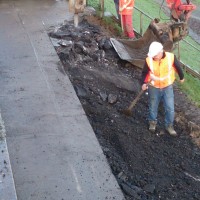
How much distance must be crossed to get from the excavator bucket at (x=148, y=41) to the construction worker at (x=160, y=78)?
1788 mm

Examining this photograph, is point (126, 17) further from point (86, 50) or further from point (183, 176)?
point (183, 176)

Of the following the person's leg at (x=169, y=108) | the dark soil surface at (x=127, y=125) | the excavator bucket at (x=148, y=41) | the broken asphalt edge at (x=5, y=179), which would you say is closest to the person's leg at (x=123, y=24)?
the dark soil surface at (x=127, y=125)

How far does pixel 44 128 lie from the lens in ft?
21.8

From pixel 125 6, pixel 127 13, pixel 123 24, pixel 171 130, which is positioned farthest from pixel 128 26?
pixel 171 130

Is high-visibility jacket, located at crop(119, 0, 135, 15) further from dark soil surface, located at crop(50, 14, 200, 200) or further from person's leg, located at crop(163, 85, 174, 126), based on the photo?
person's leg, located at crop(163, 85, 174, 126)

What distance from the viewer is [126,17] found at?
9852 mm

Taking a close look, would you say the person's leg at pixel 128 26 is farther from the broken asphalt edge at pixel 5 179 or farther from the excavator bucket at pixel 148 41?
the broken asphalt edge at pixel 5 179

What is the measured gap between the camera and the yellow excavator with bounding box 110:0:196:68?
8.95 meters

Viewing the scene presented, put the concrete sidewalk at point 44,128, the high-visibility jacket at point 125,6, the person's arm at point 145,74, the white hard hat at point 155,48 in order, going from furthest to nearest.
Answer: the high-visibility jacket at point 125,6 < the person's arm at point 145,74 < the white hard hat at point 155,48 < the concrete sidewalk at point 44,128

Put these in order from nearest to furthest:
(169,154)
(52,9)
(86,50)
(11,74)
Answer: (169,154), (11,74), (86,50), (52,9)

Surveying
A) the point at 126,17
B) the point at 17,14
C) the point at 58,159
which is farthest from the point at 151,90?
the point at 17,14

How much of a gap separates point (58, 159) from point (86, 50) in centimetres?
343

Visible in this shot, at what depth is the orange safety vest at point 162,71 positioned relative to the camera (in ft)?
22.4

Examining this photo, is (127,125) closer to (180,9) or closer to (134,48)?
(134,48)
